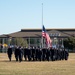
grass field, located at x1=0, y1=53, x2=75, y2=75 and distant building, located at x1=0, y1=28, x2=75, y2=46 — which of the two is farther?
distant building, located at x1=0, y1=28, x2=75, y2=46

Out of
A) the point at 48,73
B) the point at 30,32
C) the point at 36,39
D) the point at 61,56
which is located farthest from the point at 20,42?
the point at 48,73

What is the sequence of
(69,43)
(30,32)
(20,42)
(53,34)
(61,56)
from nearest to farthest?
(61,56) < (69,43) < (20,42) < (53,34) < (30,32)

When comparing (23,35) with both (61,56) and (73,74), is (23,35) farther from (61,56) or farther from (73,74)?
(73,74)

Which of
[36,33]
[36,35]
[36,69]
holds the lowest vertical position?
[36,35]

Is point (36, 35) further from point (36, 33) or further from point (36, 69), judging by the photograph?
point (36, 69)

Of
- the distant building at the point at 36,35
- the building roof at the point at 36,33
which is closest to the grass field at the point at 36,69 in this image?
the distant building at the point at 36,35

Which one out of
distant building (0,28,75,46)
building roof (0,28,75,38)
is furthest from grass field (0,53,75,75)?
building roof (0,28,75,38)

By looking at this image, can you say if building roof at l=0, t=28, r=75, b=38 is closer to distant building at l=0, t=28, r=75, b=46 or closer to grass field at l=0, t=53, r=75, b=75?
distant building at l=0, t=28, r=75, b=46

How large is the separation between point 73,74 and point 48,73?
4.77 feet

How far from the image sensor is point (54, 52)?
35.6m

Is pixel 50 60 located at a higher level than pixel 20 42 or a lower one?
higher

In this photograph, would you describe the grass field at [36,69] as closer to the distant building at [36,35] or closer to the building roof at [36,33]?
the distant building at [36,35]

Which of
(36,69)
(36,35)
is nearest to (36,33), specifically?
(36,35)

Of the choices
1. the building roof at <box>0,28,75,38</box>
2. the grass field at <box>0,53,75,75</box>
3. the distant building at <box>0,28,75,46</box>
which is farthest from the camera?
the building roof at <box>0,28,75,38</box>
